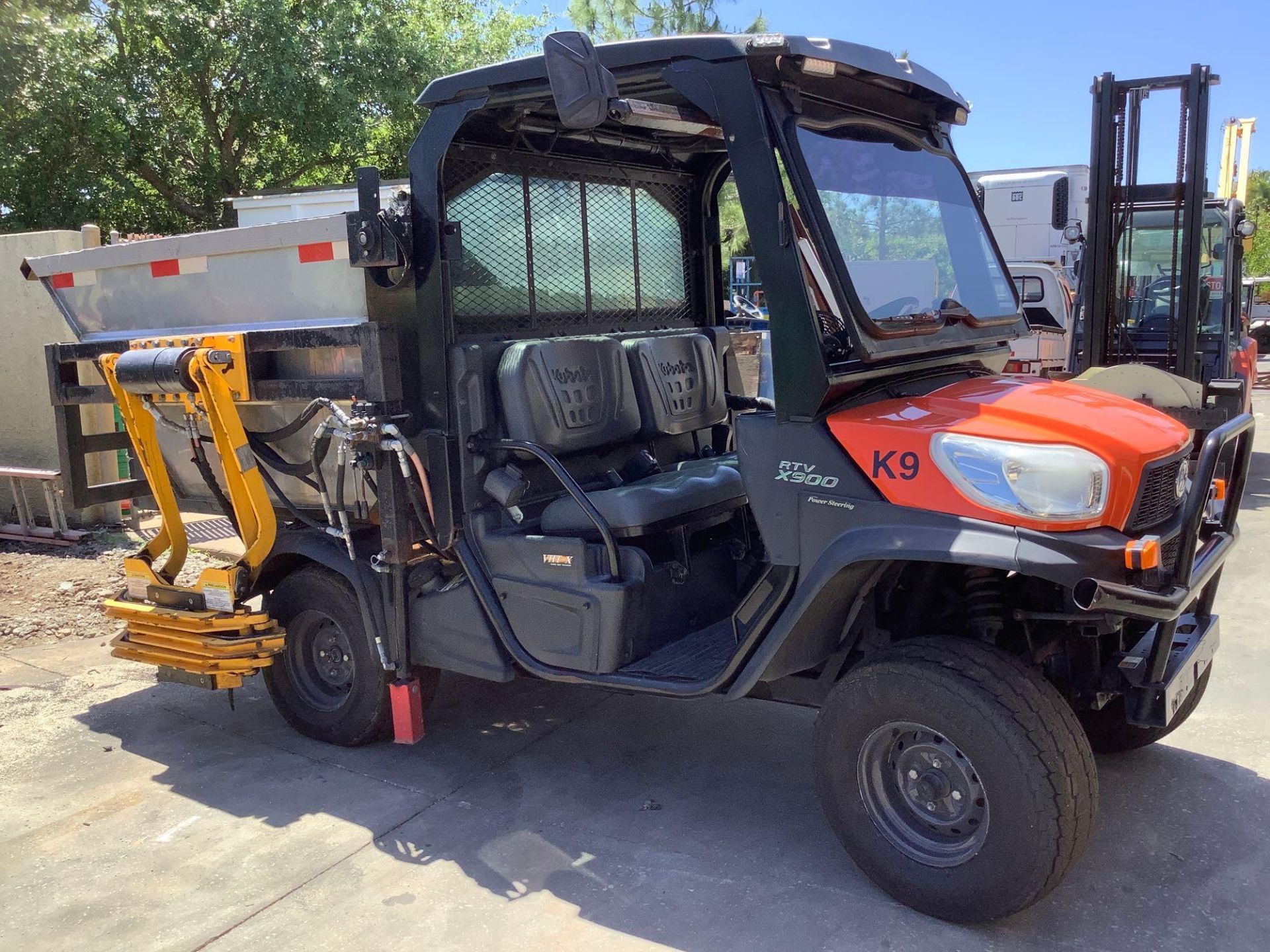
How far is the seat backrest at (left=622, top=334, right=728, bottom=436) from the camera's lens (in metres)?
4.55

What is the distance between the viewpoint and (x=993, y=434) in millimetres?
2938

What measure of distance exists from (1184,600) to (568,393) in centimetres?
227

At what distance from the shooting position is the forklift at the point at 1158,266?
7.77 m

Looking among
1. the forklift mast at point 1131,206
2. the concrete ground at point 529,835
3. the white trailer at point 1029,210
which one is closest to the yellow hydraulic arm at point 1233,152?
the white trailer at point 1029,210

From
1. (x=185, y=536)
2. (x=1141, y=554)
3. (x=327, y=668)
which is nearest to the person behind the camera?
(x=1141, y=554)

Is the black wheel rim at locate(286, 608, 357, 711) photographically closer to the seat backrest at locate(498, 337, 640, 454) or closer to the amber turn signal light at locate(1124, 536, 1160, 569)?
the seat backrest at locate(498, 337, 640, 454)

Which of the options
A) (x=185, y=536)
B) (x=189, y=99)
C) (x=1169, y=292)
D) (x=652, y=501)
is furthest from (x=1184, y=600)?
(x=189, y=99)

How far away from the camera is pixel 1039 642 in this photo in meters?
3.29

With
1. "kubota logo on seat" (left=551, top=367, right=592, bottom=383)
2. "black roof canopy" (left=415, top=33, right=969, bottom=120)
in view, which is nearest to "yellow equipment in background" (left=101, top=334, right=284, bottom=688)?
"kubota logo on seat" (left=551, top=367, right=592, bottom=383)

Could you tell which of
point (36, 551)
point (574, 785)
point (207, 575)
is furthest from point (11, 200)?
point (574, 785)

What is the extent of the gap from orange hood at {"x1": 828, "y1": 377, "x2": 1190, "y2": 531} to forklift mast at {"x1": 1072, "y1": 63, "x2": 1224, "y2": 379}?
5.71 meters

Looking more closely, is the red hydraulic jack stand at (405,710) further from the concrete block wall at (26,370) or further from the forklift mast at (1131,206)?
the forklift mast at (1131,206)

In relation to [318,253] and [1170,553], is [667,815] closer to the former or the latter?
[1170,553]

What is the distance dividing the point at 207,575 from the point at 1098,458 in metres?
3.40
